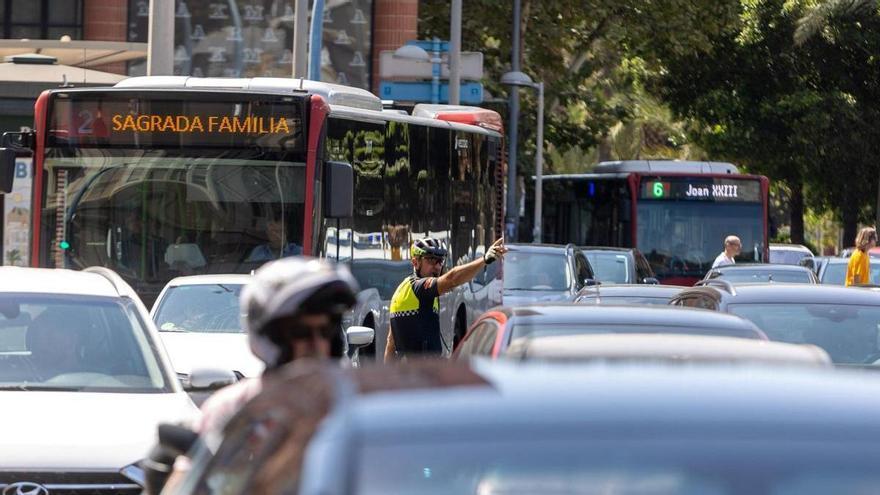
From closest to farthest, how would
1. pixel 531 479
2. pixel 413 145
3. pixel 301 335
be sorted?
pixel 531 479 → pixel 301 335 → pixel 413 145

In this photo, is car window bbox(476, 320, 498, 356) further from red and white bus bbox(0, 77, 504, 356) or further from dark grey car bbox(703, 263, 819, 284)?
dark grey car bbox(703, 263, 819, 284)

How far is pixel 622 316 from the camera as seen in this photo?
28.0 ft

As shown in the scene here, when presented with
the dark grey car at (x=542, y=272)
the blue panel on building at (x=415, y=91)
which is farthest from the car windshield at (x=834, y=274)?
the blue panel on building at (x=415, y=91)

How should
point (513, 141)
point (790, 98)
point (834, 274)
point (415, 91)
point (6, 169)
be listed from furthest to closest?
point (790, 98) → point (513, 141) → point (415, 91) → point (834, 274) → point (6, 169)

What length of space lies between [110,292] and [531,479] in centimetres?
608

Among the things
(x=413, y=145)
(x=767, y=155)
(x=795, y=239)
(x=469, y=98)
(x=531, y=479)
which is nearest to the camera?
(x=531, y=479)

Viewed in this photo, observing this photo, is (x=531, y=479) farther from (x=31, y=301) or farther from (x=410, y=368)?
(x=31, y=301)

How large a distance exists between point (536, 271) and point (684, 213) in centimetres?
906

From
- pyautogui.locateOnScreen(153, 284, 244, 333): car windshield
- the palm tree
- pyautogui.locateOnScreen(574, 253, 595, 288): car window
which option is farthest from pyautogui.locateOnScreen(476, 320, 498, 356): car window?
the palm tree

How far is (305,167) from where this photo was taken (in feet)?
48.2

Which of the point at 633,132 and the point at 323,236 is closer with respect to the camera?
the point at 323,236

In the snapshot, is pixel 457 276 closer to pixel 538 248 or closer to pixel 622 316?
pixel 622 316

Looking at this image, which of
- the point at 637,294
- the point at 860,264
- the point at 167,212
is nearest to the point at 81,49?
the point at 860,264

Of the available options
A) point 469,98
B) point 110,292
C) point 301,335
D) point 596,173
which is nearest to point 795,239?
point 596,173
